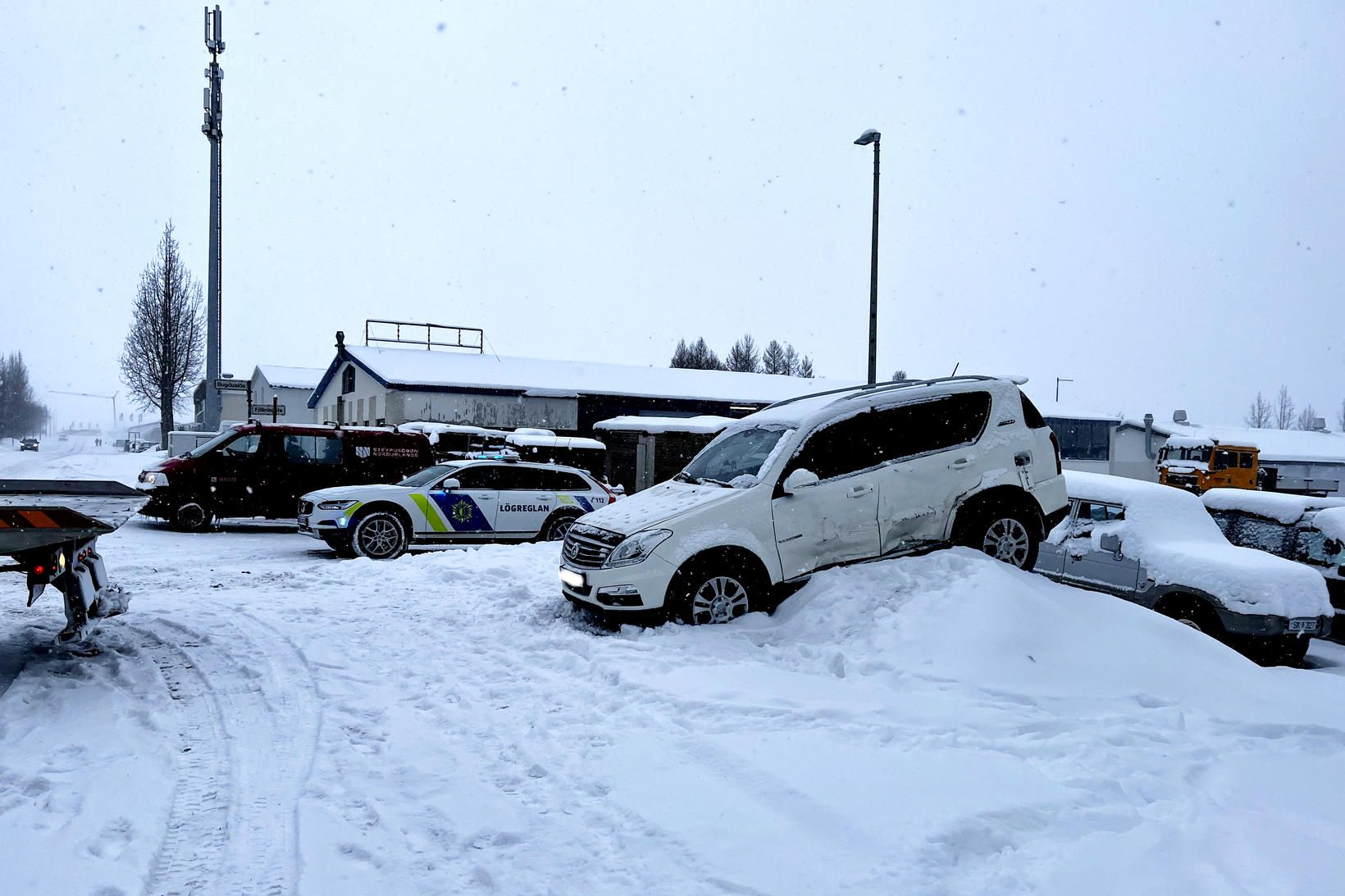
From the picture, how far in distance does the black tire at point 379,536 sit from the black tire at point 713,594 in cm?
656

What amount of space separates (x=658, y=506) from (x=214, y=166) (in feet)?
57.6

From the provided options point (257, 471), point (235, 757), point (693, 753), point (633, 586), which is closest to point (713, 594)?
point (633, 586)

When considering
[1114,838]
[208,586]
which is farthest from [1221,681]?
[208,586]

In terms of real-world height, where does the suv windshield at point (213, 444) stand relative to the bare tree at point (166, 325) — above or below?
below

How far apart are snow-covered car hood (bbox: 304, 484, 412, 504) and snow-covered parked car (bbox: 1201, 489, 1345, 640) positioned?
10431 mm

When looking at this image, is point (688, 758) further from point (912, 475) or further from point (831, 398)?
point (831, 398)

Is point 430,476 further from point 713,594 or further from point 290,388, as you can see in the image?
point 290,388

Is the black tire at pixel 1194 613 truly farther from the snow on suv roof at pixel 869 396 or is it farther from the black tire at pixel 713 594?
the black tire at pixel 713 594

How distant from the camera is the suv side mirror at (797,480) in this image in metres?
6.87

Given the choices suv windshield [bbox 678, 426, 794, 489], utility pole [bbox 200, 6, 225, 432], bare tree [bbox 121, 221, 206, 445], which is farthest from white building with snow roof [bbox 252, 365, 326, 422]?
suv windshield [bbox 678, 426, 794, 489]

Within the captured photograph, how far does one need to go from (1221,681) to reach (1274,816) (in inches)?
75.8

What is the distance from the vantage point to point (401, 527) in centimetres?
1220

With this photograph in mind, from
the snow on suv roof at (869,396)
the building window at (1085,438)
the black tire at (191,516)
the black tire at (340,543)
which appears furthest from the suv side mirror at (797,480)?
the building window at (1085,438)

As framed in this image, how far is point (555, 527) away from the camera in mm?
13062
